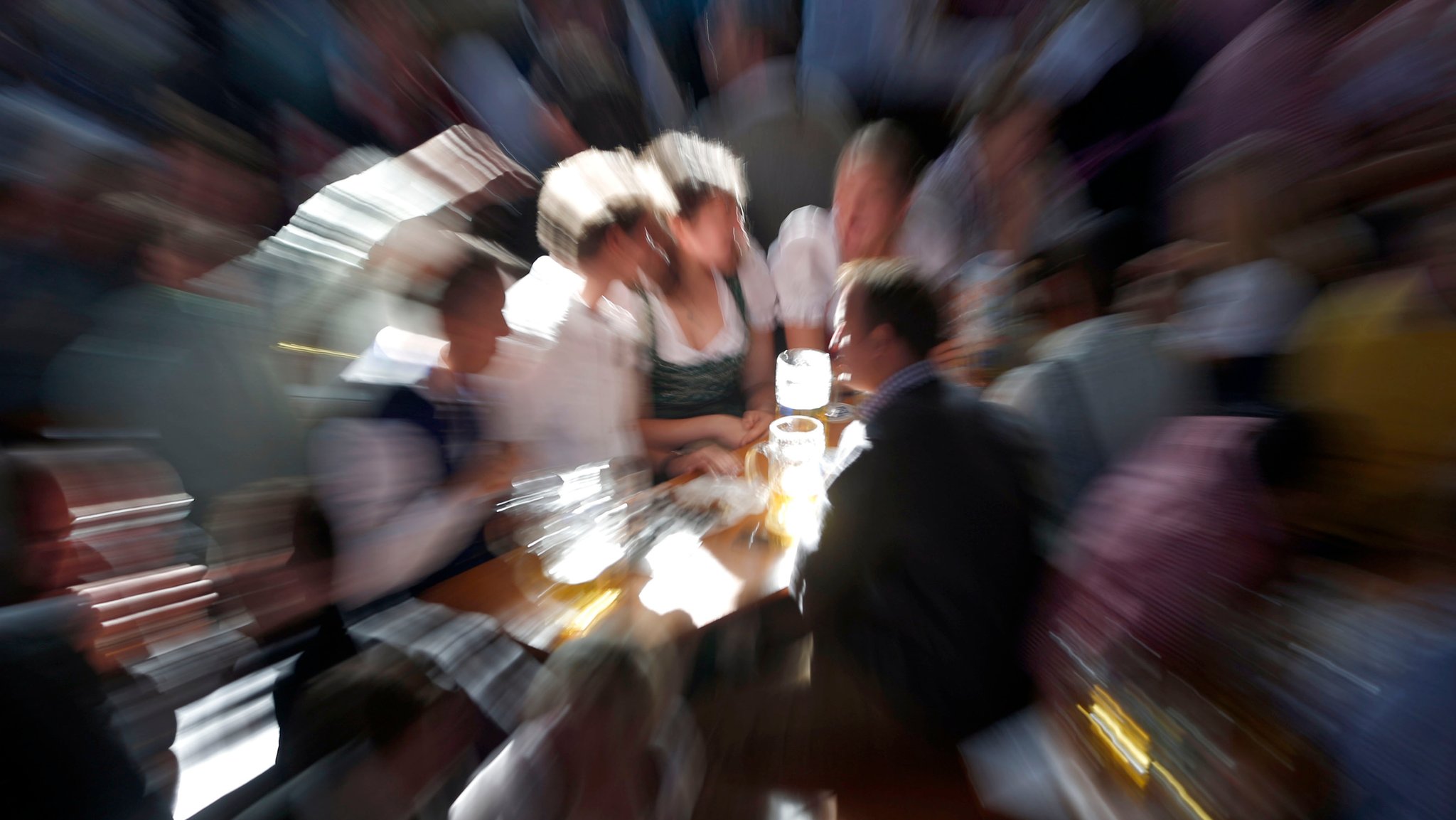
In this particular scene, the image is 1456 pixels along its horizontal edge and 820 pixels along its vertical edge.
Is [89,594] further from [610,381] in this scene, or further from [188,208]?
[610,381]

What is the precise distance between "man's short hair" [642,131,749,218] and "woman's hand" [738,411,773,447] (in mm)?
715

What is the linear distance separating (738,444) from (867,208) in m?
1.08

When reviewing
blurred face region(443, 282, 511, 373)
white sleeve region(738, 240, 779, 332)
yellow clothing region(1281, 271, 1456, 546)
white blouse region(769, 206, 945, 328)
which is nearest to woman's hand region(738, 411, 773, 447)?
white sleeve region(738, 240, 779, 332)

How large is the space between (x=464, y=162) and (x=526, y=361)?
1142 millimetres

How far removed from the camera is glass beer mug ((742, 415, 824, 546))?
4.42 ft

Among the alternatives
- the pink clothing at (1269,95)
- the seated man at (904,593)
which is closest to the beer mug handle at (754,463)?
the seated man at (904,593)

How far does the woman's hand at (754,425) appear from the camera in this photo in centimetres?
183

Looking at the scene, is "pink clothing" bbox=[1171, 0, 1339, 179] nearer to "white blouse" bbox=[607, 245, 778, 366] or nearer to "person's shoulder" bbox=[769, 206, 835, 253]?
"person's shoulder" bbox=[769, 206, 835, 253]

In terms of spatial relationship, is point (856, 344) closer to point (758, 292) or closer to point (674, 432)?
point (674, 432)

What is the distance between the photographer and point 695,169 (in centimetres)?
230

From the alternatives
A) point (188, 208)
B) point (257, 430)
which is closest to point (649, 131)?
point (188, 208)

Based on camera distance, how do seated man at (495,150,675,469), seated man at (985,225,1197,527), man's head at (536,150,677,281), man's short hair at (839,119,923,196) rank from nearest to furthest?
seated man at (985,225,1197,527), seated man at (495,150,675,469), man's head at (536,150,677,281), man's short hair at (839,119,923,196)

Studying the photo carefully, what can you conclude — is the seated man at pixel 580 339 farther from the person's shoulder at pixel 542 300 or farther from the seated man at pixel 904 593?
the seated man at pixel 904 593

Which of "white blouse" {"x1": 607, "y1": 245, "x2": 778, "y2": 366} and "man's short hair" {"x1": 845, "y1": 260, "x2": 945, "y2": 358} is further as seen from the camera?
"white blouse" {"x1": 607, "y1": 245, "x2": 778, "y2": 366}
